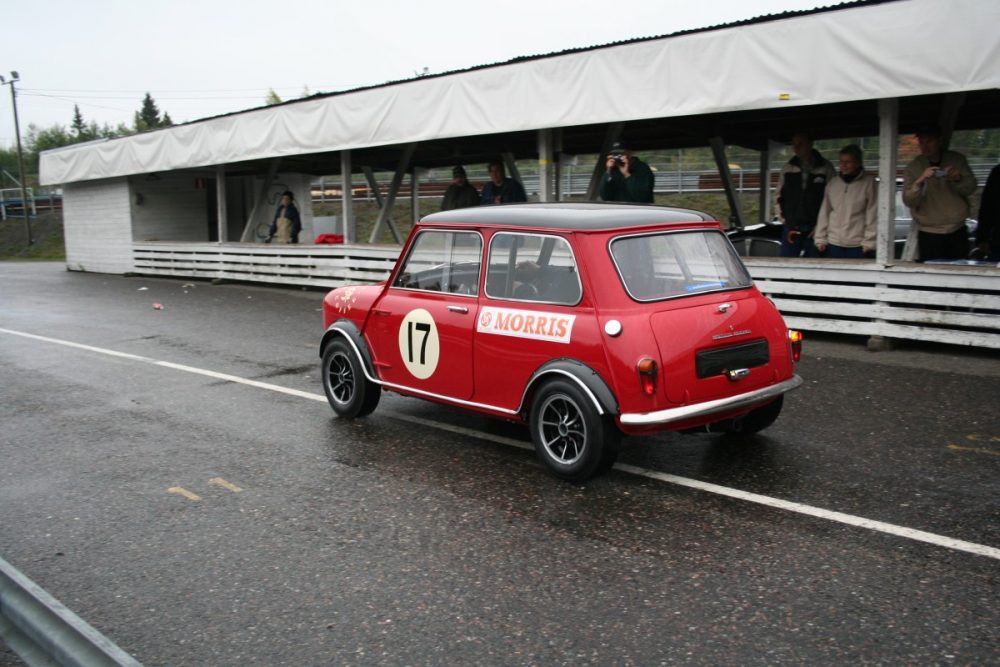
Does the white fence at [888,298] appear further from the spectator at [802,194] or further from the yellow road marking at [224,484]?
the yellow road marking at [224,484]

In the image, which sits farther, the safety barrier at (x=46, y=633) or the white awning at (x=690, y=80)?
the white awning at (x=690, y=80)

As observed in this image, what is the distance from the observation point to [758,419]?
5953 millimetres

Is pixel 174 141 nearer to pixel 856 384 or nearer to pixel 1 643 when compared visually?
pixel 856 384

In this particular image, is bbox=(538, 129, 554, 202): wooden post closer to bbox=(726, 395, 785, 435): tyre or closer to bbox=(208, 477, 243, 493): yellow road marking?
bbox=(726, 395, 785, 435): tyre

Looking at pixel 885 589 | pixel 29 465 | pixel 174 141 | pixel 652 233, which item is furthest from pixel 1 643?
pixel 174 141

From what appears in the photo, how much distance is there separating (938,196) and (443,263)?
19.5 ft

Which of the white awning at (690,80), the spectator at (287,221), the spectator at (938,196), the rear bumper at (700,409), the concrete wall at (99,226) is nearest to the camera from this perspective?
the rear bumper at (700,409)

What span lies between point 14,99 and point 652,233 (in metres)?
56.4

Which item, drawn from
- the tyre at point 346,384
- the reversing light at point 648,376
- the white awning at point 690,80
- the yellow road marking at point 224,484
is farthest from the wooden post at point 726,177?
the yellow road marking at point 224,484

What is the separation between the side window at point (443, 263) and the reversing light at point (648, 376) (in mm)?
1464

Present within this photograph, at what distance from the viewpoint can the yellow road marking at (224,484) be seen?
17.4 feet

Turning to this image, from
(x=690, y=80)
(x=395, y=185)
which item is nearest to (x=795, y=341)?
(x=690, y=80)

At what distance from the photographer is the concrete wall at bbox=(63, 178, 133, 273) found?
78.0ft

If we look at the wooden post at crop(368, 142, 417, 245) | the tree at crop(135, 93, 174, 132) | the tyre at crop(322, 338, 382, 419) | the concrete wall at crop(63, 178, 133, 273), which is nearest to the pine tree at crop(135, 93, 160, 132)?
the tree at crop(135, 93, 174, 132)
